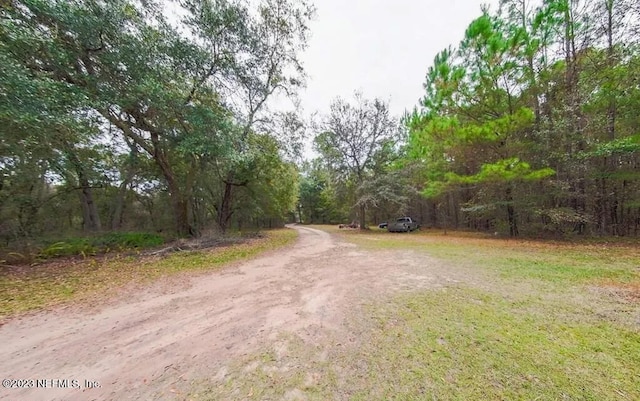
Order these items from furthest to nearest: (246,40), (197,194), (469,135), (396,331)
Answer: (197,194) → (469,135) → (246,40) → (396,331)

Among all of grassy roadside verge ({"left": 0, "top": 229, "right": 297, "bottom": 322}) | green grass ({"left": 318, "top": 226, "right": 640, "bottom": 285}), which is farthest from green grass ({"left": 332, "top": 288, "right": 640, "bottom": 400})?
grassy roadside verge ({"left": 0, "top": 229, "right": 297, "bottom": 322})

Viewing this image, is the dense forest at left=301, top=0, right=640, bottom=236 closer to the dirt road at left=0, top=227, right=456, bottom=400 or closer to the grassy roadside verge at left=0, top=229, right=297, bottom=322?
the dirt road at left=0, top=227, right=456, bottom=400

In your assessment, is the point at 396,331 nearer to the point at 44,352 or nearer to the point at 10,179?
the point at 44,352

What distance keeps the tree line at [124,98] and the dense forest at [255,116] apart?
52 mm

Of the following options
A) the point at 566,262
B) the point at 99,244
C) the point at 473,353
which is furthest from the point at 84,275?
the point at 566,262

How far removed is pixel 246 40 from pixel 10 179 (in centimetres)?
971

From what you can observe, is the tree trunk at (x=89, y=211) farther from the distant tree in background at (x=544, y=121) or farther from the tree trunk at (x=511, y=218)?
the tree trunk at (x=511, y=218)

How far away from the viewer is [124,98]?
7234 mm

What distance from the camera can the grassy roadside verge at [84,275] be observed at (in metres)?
4.32

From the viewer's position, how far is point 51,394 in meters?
2.04

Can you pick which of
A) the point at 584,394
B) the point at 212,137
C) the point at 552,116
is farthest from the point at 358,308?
the point at 552,116

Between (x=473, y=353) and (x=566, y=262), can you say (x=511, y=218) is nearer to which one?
(x=566, y=262)

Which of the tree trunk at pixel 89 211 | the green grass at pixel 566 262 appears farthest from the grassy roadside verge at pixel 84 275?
the tree trunk at pixel 89 211

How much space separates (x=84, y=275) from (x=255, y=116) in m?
10.6
